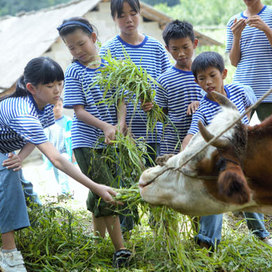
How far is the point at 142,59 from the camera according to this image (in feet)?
14.7

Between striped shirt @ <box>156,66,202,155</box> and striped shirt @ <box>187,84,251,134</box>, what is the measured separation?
10.2 inches

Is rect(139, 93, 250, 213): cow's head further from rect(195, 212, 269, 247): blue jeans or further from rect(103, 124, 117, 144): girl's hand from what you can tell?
rect(195, 212, 269, 247): blue jeans

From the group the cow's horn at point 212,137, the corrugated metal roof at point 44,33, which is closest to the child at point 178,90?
the cow's horn at point 212,137

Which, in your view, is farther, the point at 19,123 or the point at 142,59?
the point at 142,59

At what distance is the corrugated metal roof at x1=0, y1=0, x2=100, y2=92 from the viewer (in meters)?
14.3

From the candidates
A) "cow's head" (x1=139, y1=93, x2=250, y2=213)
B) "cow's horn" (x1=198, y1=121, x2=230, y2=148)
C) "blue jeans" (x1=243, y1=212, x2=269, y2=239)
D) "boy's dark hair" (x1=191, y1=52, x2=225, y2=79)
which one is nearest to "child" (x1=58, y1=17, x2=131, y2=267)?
"boy's dark hair" (x1=191, y1=52, x2=225, y2=79)

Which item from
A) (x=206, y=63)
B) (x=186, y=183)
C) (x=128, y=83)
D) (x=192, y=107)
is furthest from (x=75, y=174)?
(x=206, y=63)

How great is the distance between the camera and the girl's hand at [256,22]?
4.62 m

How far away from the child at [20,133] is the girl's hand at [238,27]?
1760 millimetres

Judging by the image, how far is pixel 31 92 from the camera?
4.21 meters

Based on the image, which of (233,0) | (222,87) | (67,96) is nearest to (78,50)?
(67,96)

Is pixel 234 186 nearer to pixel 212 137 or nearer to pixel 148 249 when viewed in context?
pixel 212 137

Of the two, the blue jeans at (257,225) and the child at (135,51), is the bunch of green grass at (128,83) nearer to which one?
the child at (135,51)

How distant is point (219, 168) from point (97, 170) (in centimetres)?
155
